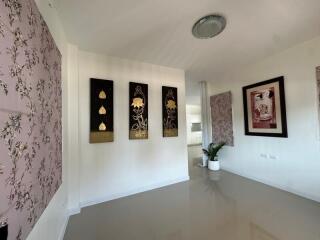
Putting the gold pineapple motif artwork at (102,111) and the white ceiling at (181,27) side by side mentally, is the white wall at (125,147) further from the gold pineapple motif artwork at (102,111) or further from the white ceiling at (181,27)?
the white ceiling at (181,27)

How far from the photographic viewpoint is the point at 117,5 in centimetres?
194

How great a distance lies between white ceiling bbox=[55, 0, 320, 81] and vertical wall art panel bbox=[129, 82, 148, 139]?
0.59 m

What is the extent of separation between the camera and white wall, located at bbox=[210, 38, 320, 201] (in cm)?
265

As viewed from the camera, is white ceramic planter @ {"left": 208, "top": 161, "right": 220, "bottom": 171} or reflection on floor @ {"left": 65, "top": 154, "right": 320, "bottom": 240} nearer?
reflection on floor @ {"left": 65, "top": 154, "right": 320, "bottom": 240}

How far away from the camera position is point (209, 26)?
2.49 meters

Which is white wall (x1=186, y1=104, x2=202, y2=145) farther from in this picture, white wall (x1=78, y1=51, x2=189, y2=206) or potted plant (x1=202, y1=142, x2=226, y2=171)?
white wall (x1=78, y1=51, x2=189, y2=206)

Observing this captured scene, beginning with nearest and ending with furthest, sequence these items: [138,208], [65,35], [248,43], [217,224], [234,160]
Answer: [217,224]
[65,35]
[138,208]
[248,43]
[234,160]

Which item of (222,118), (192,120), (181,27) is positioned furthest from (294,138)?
(192,120)

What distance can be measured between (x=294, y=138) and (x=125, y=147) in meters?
3.06

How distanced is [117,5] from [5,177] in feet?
6.65

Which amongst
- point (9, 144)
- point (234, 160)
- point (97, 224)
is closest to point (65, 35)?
point (9, 144)

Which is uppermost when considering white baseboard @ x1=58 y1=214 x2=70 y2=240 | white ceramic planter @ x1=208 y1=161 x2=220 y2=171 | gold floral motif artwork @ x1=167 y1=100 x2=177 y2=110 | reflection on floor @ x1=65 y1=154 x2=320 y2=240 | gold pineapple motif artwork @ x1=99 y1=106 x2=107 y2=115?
gold floral motif artwork @ x1=167 y1=100 x2=177 y2=110

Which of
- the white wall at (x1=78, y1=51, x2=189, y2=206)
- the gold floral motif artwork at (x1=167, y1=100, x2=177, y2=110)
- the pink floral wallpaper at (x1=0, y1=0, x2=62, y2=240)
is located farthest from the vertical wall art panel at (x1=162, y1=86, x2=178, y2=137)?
the pink floral wallpaper at (x1=0, y1=0, x2=62, y2=240)

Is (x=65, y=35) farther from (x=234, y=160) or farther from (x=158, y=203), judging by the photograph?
(x=234, y=160)
